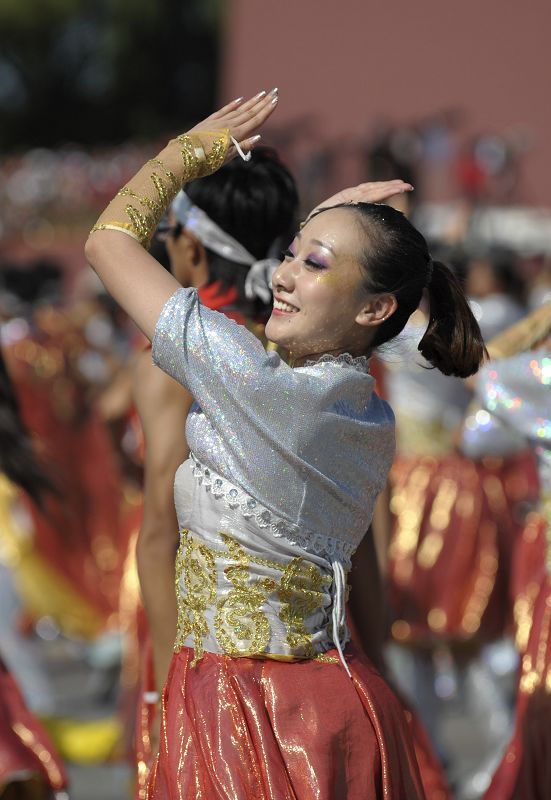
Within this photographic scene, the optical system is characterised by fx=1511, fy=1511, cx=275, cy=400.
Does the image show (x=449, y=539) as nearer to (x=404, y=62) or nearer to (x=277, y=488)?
(x=277, y=488)

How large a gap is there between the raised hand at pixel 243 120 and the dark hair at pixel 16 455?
1.83 meters

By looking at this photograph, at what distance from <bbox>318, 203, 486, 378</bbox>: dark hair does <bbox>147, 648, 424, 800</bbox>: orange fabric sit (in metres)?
0.59

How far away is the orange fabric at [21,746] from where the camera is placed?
11.2 ft

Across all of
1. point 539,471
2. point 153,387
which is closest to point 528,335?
point 539,471

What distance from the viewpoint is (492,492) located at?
638 cm

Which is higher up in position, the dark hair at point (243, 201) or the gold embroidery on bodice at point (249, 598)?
the dark hair at point (243, 201)

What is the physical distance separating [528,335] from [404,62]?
15.1m

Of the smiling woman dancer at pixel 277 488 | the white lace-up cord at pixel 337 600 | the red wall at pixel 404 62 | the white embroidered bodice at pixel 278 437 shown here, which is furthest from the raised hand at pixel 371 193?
the red wall at pixel 404 62

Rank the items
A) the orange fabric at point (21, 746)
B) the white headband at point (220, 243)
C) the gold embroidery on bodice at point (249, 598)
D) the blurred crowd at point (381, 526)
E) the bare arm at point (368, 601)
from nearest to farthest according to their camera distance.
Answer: the gold embroidery on bodice at point (249, 598)
the bare arm at point (368, 601)
the white headband at point (220, 243)
the orange fabric at point (21, 746)
the blurred crowd at point (381, 526)

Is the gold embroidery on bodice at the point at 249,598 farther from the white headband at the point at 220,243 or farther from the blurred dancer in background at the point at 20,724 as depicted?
the blurred dancer in background at the point at 20,724

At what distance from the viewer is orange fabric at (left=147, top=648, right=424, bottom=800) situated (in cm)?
245

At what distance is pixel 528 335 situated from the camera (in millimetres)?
3834

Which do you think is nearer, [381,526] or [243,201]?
[243,201]

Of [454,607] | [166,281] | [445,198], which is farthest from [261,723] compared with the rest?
[445,198]
